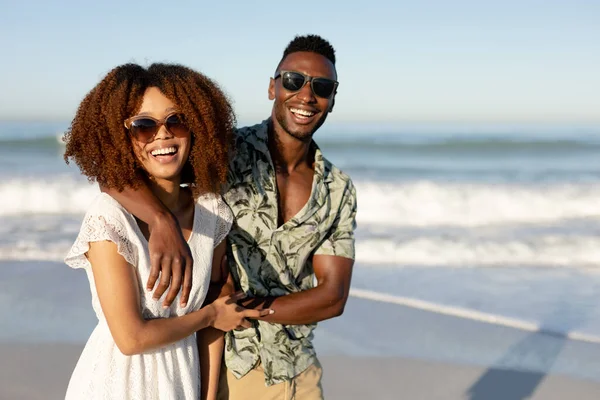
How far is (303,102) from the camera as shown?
122 inches

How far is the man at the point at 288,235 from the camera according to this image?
301 cm

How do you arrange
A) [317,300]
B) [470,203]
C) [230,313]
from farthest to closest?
[470,203] → [317,300] → [230,313]

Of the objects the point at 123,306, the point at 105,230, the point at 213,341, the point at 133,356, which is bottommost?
the point at 213,341

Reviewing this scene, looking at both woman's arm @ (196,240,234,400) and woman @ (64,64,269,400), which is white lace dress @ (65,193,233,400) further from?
woman's arm @ (196,240,234,400)

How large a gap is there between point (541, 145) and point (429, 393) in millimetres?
22485

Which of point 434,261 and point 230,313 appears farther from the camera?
point 434,261

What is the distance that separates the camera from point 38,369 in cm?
573

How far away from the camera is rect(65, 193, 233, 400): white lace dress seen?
235 centimetres

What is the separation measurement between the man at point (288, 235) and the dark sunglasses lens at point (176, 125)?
1.50ft

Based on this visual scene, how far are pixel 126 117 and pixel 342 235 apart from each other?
3.51 ft

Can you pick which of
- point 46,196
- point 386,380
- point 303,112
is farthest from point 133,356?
point 46,196

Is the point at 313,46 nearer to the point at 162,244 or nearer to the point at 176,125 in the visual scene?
the point at 176,125

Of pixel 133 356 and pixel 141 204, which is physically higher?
pixel 141 204

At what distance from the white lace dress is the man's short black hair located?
1.00 meters
